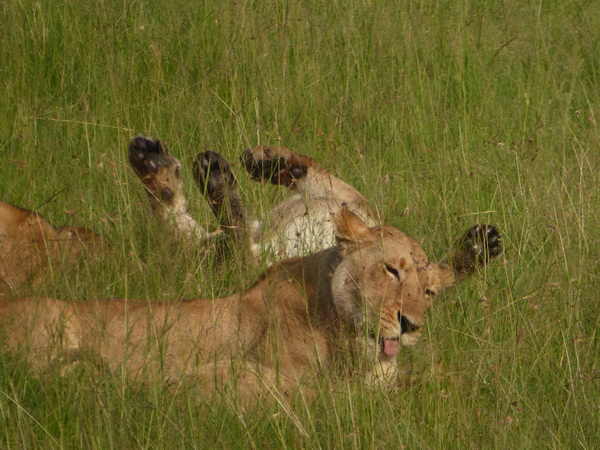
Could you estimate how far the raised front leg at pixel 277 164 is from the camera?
4.38 metres

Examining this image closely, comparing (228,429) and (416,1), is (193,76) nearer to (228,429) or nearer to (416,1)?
(416,1)

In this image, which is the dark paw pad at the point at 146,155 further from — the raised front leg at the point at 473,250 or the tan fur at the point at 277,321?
the raised front leg at the point at 473,250

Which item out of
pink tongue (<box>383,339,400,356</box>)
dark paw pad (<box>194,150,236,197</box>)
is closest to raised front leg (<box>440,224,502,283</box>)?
pink tongue (<box>383,339,400,356</box>)

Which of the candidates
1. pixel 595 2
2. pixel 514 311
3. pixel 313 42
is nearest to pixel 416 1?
pixel 313 42

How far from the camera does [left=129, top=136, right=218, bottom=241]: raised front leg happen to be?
4.12m

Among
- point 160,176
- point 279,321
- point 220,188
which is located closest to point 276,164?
point 220,188

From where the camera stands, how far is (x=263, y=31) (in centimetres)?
514

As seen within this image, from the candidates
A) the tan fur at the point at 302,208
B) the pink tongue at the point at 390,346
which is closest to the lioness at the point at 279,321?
the pink tongue at the point at 390,346

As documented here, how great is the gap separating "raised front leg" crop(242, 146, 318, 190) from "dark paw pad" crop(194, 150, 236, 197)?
0.53 ft

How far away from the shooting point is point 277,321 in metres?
3.02

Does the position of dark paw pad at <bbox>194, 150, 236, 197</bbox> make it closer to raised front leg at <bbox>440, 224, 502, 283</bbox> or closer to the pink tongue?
raised front leg at <bbox>440, 224, 502, 283</bbox>

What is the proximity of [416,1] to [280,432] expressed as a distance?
3748mm

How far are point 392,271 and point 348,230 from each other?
0.64ft

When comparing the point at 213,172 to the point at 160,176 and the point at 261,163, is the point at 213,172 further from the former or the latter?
the point at 261,163
